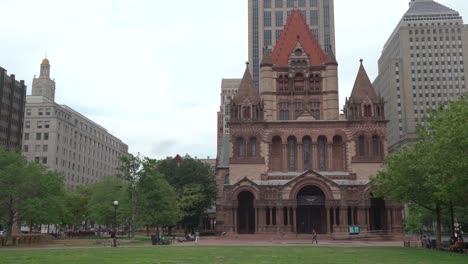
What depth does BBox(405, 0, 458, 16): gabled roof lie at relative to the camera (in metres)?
177

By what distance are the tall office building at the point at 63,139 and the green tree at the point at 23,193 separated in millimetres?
68189

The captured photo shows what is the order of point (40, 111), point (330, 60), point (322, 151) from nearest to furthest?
point (322, 151), point (330, 60), point (40, 111)

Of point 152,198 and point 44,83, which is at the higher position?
point 44,83

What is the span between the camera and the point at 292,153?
7606 centimetres

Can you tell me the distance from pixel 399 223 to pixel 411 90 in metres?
108

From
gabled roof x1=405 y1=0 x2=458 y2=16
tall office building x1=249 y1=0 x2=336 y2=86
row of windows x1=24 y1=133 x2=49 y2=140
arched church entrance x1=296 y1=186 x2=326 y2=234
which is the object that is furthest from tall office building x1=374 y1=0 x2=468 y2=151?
row of windows x1=24 y1=133 x2=49 y2=140

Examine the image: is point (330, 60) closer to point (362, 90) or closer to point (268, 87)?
point (362, 90)

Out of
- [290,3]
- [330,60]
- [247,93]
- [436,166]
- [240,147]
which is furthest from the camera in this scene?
[290,3]

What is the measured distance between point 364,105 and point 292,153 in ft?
43.1

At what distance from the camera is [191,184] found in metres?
87.9

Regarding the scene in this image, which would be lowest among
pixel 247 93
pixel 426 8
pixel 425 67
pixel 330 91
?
pixel 247 93

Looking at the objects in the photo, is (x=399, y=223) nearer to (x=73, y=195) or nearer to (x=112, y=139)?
(x=73, y=195)

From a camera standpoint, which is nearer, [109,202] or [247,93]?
[109,202]

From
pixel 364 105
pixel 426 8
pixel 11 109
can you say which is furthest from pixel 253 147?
pixel 426 8
